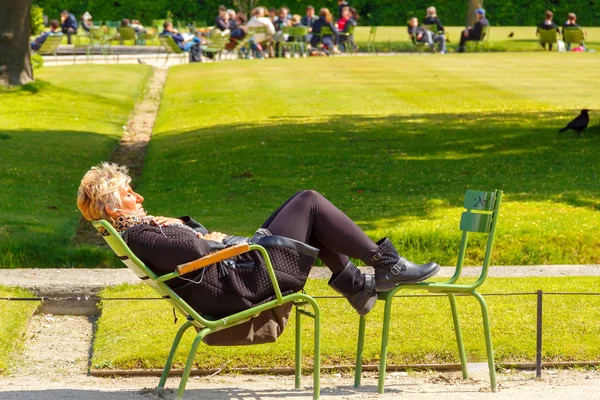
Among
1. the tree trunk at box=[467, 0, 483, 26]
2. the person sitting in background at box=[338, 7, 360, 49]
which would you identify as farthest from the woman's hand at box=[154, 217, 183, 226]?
the tree trunk at box=[467, 0, 483, 26]

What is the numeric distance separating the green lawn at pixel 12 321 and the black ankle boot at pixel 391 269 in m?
2.08

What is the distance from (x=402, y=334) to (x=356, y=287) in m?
0.90

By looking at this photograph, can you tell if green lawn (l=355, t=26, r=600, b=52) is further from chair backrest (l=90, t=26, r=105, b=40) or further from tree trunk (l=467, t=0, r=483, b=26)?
chair backrest (l=90, t=26, r=105, b=40)

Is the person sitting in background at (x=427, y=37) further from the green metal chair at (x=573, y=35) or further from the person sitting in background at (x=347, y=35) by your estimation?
the green metal chair at (x=573, y=35)

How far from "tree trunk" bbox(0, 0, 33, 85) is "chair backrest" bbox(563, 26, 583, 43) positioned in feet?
65.9

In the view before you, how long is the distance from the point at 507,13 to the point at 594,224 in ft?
147

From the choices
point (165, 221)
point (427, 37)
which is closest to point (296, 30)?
point (427, 37)

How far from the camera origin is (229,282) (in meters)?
5.05

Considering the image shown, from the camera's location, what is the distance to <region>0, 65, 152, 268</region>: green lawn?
8.84 m

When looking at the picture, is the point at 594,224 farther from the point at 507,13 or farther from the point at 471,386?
the point at 507,13

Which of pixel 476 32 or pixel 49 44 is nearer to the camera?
pixel 49 44

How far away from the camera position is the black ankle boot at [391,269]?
5340 millimetres

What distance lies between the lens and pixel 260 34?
112 feet

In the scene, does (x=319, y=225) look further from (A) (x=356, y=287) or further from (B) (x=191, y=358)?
(B) (x=191, y=358)
